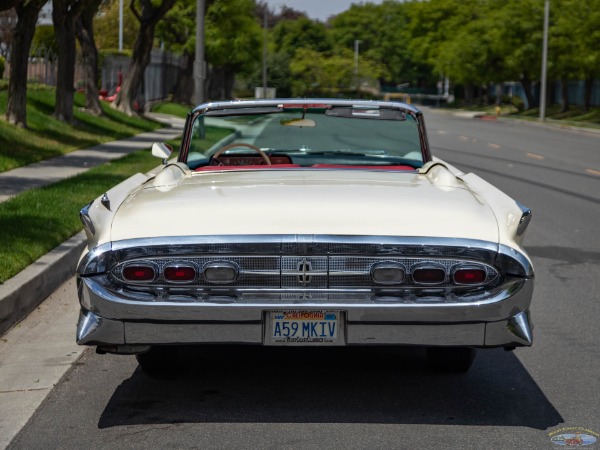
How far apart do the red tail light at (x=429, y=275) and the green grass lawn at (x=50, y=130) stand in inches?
540

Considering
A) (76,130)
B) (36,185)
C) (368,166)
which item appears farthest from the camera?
(76,130)

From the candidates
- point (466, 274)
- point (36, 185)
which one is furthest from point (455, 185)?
point (36, 185)

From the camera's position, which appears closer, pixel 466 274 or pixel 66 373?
pixel 466 274

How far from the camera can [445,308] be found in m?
5.36

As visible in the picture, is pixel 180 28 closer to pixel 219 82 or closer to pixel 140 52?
pixel 219 82

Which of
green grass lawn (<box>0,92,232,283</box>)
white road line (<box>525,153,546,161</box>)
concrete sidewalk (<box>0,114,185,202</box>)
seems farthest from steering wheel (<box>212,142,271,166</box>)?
white road line (<box>525,153,546,161</box>)

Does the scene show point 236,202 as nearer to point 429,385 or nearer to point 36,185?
point 429,385

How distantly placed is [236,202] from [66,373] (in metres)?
1.60

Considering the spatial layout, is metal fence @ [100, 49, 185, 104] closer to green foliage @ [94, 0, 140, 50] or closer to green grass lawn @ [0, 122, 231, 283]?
green foliage @ [94, 0, 140, 50]

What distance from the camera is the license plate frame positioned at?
5.38m

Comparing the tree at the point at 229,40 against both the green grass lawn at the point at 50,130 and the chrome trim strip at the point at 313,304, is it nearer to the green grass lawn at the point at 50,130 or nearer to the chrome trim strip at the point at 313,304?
the green grass lawn at the point at 50,130

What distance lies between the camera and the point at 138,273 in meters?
5.47

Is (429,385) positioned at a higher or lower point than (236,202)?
lower

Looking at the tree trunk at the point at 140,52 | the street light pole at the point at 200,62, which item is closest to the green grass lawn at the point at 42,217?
the street light pole at the point at 200,62
